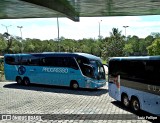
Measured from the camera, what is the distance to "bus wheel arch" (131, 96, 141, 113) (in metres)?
12.2

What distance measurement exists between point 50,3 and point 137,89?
5.96 m

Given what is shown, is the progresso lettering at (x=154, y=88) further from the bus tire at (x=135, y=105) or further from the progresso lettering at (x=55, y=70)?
the progresso lettering at (x=55, y=70)

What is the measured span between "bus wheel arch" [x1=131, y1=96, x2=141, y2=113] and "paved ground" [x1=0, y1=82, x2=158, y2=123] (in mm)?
274

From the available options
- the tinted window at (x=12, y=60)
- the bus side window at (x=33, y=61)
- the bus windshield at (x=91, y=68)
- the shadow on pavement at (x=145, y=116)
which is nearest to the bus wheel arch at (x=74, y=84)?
the bus windshield at (x=91, y=68)

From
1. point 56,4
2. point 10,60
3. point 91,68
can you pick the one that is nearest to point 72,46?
point 10,60

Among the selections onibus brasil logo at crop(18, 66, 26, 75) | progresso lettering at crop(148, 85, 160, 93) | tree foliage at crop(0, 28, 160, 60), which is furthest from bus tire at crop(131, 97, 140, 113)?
tree foliage at crop(0, 28, 160, 60)

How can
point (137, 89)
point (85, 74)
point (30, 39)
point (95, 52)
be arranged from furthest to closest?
point (30, 39), point (95, 52), point (85, 74), point (137, 89)

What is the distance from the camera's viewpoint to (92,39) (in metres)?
113

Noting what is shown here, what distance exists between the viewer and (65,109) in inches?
531

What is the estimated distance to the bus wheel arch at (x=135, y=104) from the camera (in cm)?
1221

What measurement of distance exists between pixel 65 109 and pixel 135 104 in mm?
3415

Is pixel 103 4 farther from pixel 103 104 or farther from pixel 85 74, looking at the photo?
pixel 85 74

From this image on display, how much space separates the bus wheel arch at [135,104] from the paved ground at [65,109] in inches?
10.8

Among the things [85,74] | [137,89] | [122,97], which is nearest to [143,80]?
[137,89]
